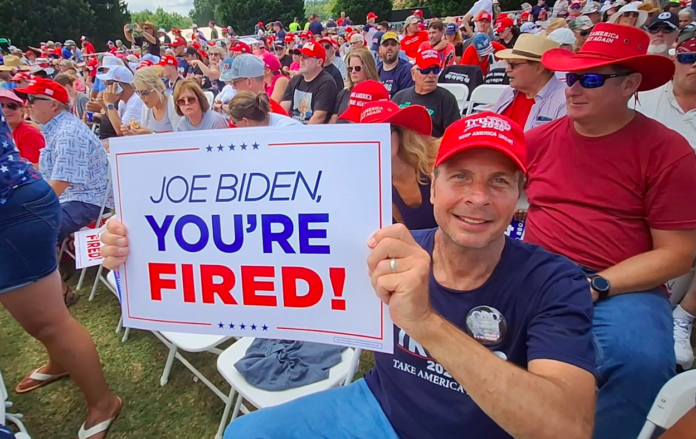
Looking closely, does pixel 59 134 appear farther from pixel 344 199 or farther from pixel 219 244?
pixel 344 199

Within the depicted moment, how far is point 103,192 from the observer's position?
13.1 ft

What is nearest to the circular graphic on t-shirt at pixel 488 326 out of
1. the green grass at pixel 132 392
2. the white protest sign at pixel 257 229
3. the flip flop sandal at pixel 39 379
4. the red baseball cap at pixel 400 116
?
the white protest sign at pixel 257 229

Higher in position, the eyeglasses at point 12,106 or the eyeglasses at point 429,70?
the eyeglasses at point 429,70

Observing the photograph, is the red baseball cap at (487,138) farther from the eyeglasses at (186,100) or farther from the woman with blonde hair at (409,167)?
the eyeglasses at (186,100)

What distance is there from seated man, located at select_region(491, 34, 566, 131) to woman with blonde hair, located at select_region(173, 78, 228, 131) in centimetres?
290

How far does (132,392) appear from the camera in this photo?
2832 mm

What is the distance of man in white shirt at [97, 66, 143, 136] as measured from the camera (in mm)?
5863

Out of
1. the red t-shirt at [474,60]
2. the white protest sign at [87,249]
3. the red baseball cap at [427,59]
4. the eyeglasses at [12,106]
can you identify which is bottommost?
the white protest sign at [87,249]

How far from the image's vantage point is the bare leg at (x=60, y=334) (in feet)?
6.95

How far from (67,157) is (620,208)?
3866 mm

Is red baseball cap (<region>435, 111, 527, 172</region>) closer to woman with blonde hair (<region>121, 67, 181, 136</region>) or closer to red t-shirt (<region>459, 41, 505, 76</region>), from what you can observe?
woman with blonde hair (<region>121, 67, 181, 136</region>)

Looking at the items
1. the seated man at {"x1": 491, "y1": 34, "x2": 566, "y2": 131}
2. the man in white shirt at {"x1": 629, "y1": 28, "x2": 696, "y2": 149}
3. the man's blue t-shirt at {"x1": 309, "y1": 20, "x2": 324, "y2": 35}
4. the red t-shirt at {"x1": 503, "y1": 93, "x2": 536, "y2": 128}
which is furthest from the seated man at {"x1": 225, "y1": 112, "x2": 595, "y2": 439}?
the man's blue t-shirt at {"x1": 309, "y1": 20, "x2": 324, "y2": 35}

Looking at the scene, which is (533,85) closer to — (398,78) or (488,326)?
(398,78)

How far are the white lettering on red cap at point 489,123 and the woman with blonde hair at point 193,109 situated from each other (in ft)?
12.0
